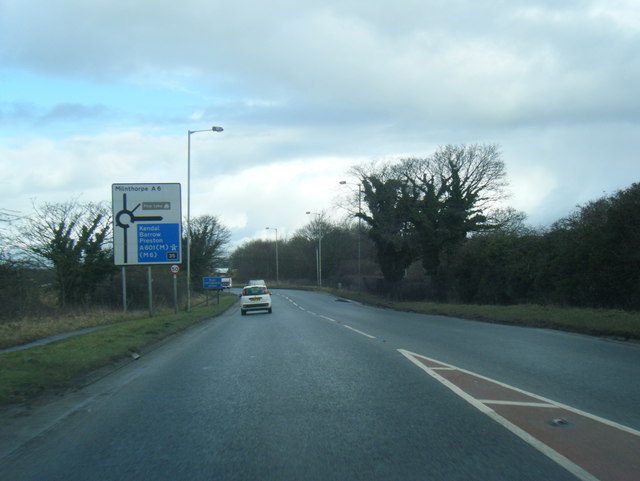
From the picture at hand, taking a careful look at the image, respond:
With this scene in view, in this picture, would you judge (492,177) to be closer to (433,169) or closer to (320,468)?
(433,169)

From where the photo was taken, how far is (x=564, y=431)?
235 inches

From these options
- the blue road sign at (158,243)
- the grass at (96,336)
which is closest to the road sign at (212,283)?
the grass at (96,336)

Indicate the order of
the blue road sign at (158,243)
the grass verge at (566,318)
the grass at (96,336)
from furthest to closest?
the blue road sign at (158,243)
the grass verge at (566,318)
the grass at (96,336)

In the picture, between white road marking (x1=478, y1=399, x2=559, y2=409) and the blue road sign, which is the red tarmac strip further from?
the blue road sign

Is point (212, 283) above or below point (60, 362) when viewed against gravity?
above

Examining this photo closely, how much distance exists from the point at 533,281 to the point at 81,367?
73.5ft

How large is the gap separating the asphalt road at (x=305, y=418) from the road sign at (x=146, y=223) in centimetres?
1356

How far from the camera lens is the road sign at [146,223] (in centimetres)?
2548

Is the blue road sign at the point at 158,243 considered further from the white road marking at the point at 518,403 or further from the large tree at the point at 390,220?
the large tree at the point at 390,220

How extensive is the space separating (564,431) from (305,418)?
9.29 ft

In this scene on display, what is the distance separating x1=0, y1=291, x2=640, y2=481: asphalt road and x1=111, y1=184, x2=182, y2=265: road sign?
44.5 ft

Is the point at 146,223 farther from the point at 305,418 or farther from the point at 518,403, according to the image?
the point at 518,403

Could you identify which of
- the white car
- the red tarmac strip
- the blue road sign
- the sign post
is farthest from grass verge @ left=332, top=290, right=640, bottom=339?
the sign post

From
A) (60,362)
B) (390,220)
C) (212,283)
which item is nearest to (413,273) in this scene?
(390,220)
